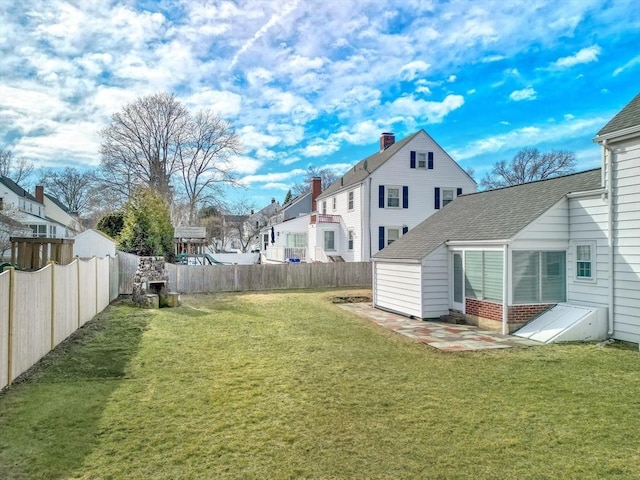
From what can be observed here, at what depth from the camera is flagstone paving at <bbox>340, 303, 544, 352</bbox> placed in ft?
29.0

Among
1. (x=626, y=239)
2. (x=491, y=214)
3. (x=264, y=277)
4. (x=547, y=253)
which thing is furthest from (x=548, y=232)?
(x=264, y=277)

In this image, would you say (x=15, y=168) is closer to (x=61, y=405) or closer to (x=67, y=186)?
(x=67, y=186)

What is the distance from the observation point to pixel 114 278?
51.6 feet

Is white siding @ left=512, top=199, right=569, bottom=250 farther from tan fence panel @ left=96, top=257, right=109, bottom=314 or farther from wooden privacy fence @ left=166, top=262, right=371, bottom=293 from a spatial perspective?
wooden privacy fence @ left=166, top=262, right=371, bottom=293

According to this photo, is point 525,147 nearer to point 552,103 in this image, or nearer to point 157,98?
point 552,103

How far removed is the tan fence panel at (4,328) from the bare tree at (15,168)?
158ft

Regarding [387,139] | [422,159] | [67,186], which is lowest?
[422,159]

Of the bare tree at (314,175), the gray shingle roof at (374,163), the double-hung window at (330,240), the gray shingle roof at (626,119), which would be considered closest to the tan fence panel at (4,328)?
the gray shingle roof at (626,119)

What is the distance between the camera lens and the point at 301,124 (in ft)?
98.2

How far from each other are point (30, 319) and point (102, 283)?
715 centimetres

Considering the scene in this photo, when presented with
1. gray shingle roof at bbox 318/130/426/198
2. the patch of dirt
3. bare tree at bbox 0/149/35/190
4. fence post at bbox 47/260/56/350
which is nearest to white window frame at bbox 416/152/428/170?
gray shingle roof at bbox 318/130/426/198

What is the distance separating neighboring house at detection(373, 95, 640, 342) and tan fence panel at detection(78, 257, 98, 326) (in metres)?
9.23

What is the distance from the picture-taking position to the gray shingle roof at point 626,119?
29.4 feet

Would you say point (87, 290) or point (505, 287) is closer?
point (505, 287)
